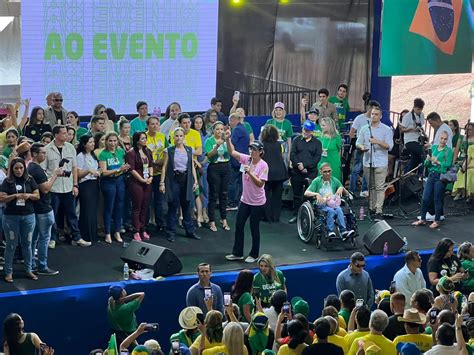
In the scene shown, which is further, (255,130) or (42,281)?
(255,130)

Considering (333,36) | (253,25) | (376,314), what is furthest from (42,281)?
(333,36)

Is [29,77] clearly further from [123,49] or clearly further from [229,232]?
[229,232]

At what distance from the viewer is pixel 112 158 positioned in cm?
1142

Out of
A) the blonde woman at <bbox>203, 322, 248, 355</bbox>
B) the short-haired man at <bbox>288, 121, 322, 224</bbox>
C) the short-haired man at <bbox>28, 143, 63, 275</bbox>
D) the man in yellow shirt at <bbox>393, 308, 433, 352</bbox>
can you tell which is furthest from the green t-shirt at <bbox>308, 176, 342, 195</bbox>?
the blonde woman at <bbox>203, 322, 248, 355</bbox>

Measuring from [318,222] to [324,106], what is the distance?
313 centimetres

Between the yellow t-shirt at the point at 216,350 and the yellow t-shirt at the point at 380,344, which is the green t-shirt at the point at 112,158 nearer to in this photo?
the yellow t-shirt at the point at 216,350

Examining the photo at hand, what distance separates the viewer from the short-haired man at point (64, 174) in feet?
36.1

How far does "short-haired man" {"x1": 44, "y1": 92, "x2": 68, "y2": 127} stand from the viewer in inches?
496

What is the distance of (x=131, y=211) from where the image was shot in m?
12.0

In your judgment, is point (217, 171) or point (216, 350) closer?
point (216, 350)

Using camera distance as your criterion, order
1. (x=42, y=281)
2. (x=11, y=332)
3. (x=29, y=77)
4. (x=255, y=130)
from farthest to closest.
Answer: (x=255, y=130) < (x=29, y=77) < (x=42, y=281) < (x=11, y=332)

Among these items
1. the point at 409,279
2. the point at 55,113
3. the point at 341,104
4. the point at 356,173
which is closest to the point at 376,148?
the point at 356,173

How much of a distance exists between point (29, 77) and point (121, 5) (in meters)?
1.69

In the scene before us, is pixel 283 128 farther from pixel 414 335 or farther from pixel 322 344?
pixel 322 344
